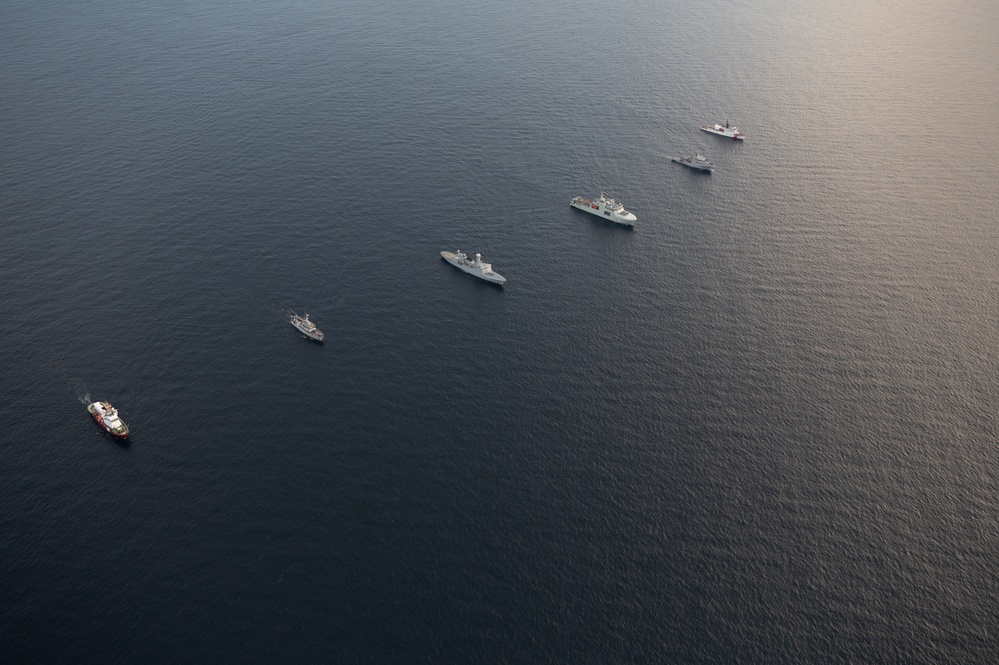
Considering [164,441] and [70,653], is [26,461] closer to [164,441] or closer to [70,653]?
[164,441]

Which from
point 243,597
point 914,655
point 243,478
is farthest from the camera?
point 243,478

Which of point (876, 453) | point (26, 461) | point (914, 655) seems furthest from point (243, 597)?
point (876, 453)

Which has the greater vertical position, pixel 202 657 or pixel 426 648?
pixel 426 648

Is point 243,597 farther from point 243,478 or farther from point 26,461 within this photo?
point 26,461

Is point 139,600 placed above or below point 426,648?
below

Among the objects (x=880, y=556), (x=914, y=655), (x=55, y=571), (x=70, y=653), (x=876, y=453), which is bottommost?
(x=70, y=653)

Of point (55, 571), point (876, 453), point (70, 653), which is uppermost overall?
point (876, 453)

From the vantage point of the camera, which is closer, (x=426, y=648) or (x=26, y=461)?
(x=426, y=648)

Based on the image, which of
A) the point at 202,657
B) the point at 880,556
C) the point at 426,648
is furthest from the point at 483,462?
the point at 880,556

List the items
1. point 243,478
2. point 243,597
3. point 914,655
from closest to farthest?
point 914,655 < point 243,597 < point 243,478
